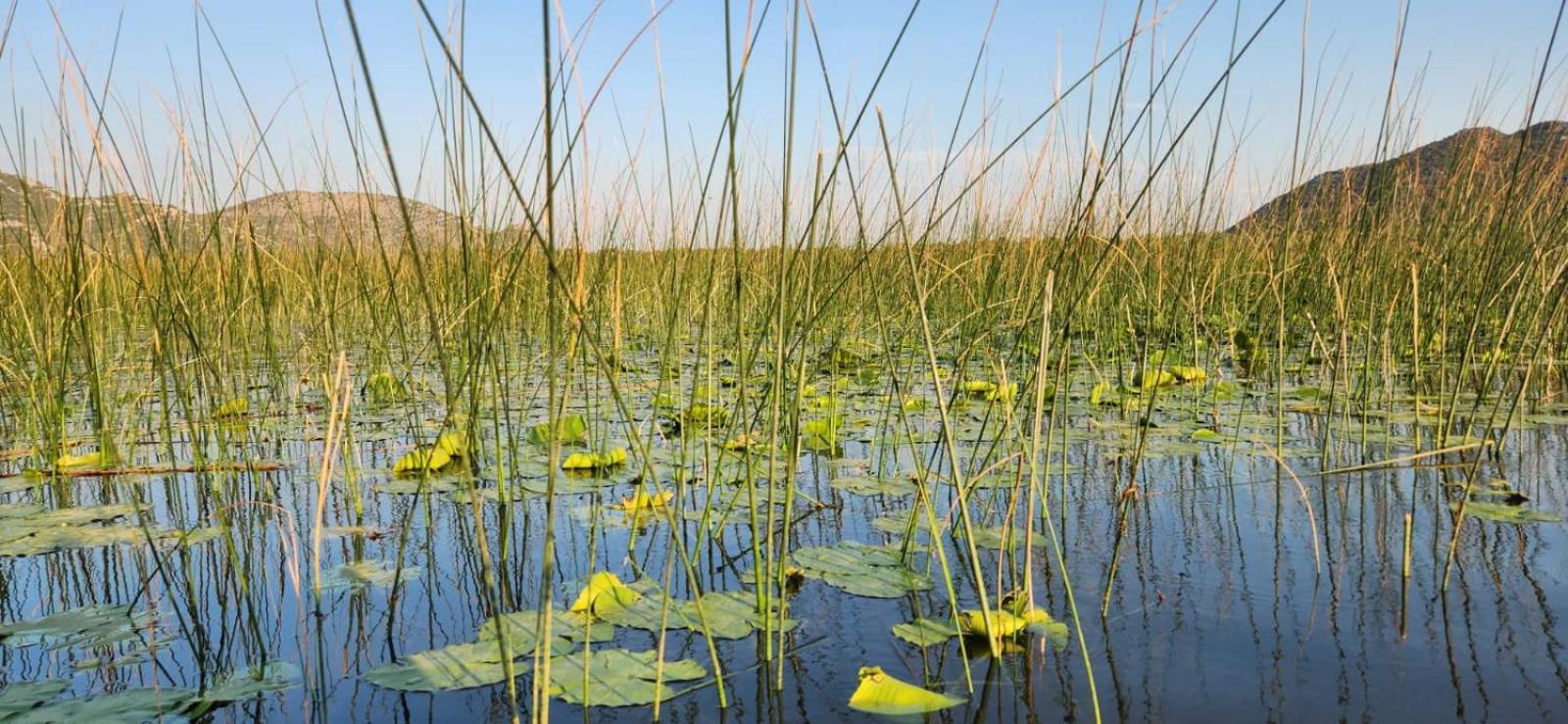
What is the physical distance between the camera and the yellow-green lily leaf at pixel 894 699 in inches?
39.4

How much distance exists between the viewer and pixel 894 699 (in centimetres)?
101

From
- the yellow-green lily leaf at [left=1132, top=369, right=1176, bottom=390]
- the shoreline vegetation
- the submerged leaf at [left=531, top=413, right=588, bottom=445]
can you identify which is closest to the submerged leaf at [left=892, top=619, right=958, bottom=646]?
the shoreline vegetation

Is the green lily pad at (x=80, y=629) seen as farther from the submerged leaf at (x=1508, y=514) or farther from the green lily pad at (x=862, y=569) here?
the submerged leaf at (x=1508, y=514)

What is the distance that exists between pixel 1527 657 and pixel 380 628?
1.45m

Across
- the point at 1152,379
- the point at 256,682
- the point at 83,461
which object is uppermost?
the point at 1152,379

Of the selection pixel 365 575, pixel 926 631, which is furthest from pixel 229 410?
pixel 926 631

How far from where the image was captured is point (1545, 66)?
4.11 ft

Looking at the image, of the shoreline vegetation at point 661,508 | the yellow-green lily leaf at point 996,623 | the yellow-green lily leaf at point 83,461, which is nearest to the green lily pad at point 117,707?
the shoreline vegetation at point 661,508

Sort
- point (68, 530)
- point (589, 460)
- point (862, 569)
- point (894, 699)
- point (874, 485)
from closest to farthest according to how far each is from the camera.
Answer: point (894, 699), point (862, 569), point (68, 530), point (874, 485), point (589, 460)

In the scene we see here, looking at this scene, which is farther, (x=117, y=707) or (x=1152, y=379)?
(x=1152, y=379)

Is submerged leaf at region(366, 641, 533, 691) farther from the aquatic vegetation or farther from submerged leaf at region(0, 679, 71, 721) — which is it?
the aquatic vegetation

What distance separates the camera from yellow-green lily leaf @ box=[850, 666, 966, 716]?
100cm

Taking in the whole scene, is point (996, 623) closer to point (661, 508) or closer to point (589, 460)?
point (661, 508)

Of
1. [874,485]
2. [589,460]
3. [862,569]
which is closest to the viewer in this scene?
[862,569]
